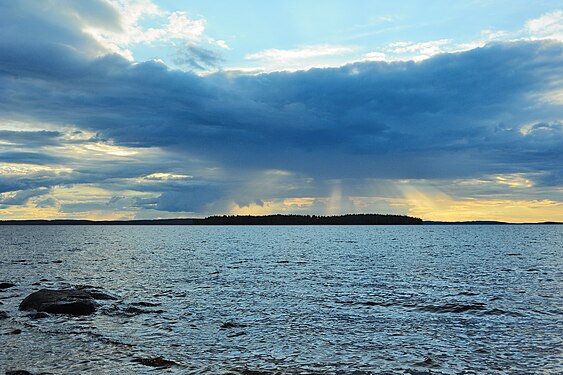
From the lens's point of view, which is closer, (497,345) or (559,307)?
(497,345)

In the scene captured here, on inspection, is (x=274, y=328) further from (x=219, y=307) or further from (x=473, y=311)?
(x=473, y=311)

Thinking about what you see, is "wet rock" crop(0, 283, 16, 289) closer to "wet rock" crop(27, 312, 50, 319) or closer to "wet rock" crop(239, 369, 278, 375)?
"wet rock" crop(27, 312, 50, 319)

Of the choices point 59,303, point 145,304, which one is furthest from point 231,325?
point 59,303

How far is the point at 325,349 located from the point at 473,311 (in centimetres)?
1267

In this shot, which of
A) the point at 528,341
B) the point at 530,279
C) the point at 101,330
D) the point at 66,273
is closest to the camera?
the point at 528,341

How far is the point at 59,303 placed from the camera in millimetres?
26125

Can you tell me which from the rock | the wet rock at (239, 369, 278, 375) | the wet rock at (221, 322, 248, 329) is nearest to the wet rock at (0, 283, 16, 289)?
the rock

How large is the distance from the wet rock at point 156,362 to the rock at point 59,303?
1038 centimetres

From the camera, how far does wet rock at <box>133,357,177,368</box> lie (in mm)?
16656

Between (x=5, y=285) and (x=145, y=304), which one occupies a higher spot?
(x=145, y=304)

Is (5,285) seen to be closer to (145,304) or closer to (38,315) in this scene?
(38,315)

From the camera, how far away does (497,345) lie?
19828 millimetres

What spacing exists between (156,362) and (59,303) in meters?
12.1

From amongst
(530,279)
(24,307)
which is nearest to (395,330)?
(24,307)
